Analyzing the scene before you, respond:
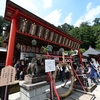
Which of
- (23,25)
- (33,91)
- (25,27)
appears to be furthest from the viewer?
(25,27)

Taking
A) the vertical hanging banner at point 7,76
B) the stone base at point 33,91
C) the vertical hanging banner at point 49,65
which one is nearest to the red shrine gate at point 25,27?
the vertical hanging banner at point 7,76

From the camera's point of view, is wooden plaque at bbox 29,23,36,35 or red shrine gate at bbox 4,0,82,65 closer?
red shrine gate at bbox 4,0,82,65

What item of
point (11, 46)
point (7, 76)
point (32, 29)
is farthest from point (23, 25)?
point (7, 76)

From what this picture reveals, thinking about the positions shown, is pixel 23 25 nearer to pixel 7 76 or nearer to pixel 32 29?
pixel 32 29

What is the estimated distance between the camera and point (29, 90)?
291cm

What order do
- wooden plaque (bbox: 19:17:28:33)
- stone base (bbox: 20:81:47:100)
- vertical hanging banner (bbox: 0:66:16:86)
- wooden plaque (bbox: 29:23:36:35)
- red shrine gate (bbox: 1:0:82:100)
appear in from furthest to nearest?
wooden plaque (bbox: 29:23:36:35)
wooden plaque (bbox: 19:17:28:33)
red shrine gate (bbox: 1:0:82:100)
stone base (bbox: 20:81:47:100)
vertical hanging banner (bbox: 0:66:16:86)

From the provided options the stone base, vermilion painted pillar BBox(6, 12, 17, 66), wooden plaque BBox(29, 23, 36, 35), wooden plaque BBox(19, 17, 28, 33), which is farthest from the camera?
wooden plaque BBox(29, 23, 36, 35)

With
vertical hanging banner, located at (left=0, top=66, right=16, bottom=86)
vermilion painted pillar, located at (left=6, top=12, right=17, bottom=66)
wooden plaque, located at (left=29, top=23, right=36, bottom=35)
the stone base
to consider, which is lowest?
the stone base

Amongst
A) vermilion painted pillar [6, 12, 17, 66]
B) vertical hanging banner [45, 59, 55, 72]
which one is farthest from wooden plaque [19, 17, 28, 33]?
vertical hanging banner [45, 59, 55, 72]

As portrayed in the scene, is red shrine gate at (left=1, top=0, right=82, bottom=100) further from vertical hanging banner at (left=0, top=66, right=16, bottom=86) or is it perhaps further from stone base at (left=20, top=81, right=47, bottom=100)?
stone base at (left=20, top=81, right=47, bottom=100)

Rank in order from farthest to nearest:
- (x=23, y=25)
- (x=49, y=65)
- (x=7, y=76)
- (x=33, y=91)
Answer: (x=23, y=25)
(x=49, y=65)
(x=33, y=91)
(x=7, y=76)

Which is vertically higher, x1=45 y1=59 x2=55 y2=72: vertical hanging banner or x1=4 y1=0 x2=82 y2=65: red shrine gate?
x1=4 y1=0 x2=82 y2=65: red shrine gate

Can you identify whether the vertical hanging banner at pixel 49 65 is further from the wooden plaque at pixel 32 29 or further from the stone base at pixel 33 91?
the wooden plaque at pixel 32 29

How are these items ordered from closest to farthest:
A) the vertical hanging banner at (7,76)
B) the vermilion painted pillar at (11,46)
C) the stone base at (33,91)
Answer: the vertical hanging banner at (7,76), the stone base at (33,91), the vermilion painted pillar at (11,46)
